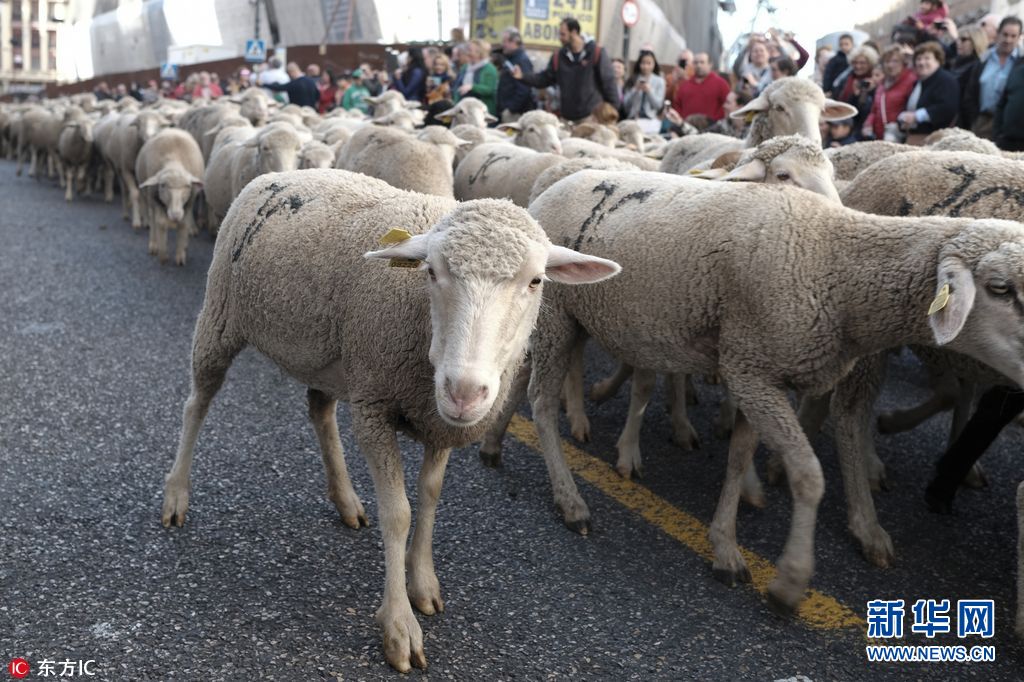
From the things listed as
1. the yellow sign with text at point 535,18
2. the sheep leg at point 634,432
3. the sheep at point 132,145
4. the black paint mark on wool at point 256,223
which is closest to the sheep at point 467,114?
the sheep at point 132,145

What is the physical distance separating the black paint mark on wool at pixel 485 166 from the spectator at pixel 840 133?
2.87m

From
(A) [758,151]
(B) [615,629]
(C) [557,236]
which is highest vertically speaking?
(A) [758,151]

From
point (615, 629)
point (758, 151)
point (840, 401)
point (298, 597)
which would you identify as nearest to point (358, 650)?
point (298, 597)

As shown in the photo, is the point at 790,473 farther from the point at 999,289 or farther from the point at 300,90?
the point at 300,90

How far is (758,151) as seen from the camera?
152 inches

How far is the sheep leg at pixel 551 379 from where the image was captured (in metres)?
3.61

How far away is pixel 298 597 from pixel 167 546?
56 centimetres

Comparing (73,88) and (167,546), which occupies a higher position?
(73,88)

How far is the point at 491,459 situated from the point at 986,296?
2.02m

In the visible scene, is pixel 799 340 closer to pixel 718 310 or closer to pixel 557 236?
pixel 718 310

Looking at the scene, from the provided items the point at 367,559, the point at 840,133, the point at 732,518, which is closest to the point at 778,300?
the point at 732,518

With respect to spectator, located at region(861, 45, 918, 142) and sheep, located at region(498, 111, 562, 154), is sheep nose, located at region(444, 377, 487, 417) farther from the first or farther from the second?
spectator, located at region(861, 45, 918, 142)

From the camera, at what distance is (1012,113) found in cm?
656

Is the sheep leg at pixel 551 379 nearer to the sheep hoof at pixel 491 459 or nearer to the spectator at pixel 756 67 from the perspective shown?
the sheep hoof at pixel 491 459
